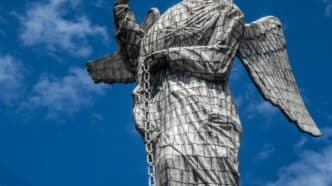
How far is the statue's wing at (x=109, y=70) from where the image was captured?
12.6 meters

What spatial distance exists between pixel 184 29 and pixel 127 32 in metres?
0.76

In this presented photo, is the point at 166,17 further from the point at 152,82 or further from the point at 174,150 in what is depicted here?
the point at 174,150

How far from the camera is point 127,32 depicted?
37.1 feet

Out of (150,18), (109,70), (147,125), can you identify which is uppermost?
(150,18)

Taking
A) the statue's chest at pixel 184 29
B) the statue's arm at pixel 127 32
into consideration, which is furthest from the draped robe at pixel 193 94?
the statue's arm at pixel 127 32

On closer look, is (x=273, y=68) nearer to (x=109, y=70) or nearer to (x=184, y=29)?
(x=184, y=29)

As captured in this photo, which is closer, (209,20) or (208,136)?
(208,136)

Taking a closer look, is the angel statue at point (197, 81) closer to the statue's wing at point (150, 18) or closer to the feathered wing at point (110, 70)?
the statue's wing at point (150, 18)

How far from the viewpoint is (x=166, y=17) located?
11.2 metres

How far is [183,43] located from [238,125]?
1.14m

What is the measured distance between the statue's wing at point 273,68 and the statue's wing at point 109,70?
1.83m

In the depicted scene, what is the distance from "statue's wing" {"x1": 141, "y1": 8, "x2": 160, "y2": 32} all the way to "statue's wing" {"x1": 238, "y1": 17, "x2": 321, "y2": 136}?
127 centimetres

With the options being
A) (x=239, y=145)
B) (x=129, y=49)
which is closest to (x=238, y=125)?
(x=239, y=145)

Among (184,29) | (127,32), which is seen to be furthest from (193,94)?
(127,32)
